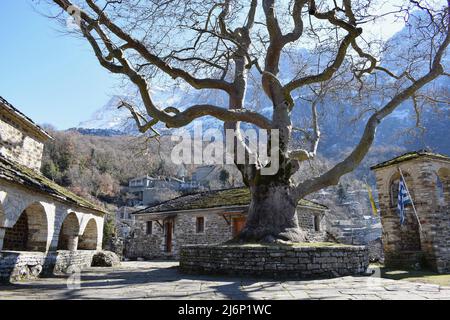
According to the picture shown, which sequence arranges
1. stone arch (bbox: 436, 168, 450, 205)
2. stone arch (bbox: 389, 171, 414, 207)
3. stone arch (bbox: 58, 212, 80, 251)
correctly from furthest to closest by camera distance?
stone arch (bbox: 389, 171, 414, 207)
stone arch (bbox: 436, 168, 450, 205)
stone arch (bbox: 58, 212, 80, 251)

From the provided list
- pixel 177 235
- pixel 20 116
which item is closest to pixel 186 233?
pixel 177 235

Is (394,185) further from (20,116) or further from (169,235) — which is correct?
(20,116)

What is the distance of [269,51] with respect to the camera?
10.6 meters

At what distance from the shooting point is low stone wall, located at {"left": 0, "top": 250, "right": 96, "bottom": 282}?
7.69 m

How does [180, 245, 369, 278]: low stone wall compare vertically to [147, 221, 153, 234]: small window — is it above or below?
below

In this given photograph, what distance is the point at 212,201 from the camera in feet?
66.1

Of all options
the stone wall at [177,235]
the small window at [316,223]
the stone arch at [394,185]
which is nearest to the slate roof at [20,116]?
the stone wall at [177,235]

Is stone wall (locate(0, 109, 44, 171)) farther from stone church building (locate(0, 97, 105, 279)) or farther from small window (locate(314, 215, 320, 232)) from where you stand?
small window (locate(314, 215, 320, 232))

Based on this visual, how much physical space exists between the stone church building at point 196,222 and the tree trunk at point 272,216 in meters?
8.44

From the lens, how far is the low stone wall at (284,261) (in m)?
7.59

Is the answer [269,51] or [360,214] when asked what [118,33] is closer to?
[269,51]

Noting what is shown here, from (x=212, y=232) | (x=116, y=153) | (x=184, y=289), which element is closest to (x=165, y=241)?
(x=212, y=232)

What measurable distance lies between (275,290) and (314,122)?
318 inches

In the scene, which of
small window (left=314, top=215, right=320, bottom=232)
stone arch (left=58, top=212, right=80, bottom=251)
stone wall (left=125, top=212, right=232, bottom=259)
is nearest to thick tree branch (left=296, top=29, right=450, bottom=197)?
stone arch (left=58, top=212, right=80, bottom=251)
